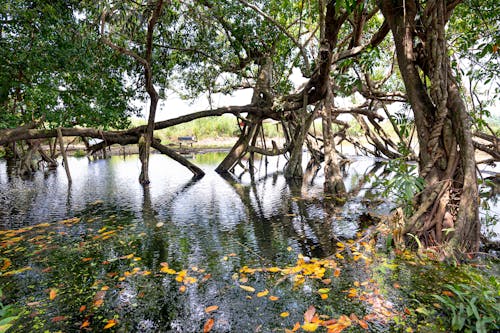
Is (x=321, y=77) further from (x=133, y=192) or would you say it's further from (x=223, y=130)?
(x=223, y=130)

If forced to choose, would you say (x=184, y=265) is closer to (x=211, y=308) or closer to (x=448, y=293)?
(x=211, y=308)

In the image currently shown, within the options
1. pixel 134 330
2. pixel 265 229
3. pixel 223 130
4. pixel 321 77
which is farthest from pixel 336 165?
pixel 223 130

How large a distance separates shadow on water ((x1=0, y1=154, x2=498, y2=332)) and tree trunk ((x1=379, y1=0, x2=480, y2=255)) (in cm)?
66

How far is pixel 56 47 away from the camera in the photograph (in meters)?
7.83

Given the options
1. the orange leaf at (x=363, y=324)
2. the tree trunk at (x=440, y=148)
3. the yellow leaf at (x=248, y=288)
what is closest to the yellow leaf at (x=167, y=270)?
the yellow leaf at (x=248, y=288)

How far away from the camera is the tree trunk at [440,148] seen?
3.42 meters

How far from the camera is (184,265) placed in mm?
3820

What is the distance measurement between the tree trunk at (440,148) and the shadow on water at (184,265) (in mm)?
660

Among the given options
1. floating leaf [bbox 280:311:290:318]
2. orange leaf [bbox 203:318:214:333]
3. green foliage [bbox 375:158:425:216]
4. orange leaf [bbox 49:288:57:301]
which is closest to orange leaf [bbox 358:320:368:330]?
floating leaf [bbox 280:311:290:318]

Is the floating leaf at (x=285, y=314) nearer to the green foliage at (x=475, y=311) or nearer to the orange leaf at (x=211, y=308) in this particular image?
the orange leaf at (x=211, y=308)

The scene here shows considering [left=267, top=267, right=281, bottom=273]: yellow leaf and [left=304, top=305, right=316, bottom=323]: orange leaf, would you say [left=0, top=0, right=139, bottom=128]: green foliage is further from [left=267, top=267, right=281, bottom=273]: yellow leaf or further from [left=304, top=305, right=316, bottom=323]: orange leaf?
[left=304, top=305, right=316, bottom=323]: orange leaf

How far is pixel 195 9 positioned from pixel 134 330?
8.03m

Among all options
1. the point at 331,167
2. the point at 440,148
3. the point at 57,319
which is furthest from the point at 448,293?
the point at 331,167

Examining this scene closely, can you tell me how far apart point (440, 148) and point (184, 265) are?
3.51 meters
